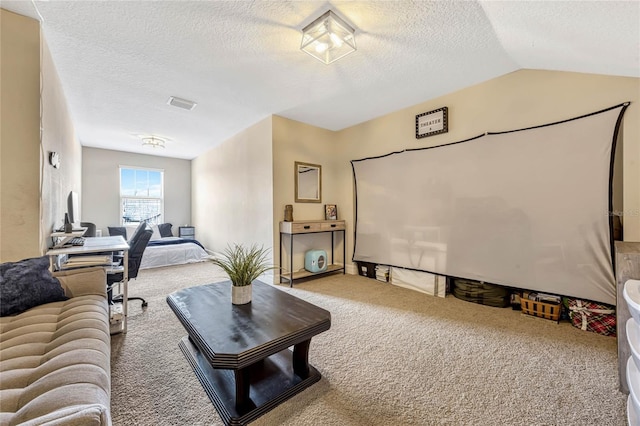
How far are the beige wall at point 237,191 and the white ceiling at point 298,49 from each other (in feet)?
2.55

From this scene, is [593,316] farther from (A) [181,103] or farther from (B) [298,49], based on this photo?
(A) [181,103]

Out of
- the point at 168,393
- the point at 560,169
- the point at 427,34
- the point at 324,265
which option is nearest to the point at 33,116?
the point at 168,393

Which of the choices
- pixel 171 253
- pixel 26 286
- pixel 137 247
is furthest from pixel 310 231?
pixel 171 253

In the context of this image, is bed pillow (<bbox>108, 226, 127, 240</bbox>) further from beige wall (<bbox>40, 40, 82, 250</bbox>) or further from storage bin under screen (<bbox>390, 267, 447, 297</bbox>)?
storage bin under screen (<bbox>390, 267, 447, 297</bbox>)

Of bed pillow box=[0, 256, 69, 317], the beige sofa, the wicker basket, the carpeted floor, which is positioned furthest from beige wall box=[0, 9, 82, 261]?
the wicker basket

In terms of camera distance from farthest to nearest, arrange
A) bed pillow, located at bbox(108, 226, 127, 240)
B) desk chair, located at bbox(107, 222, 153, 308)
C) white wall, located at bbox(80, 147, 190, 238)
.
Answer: white wall, located at bbox(80, 147, 190, 238) → bed pillow, located at bbox(108, 226, 127, 240) → desk chair, located at bbox(107, 222, 153, 308)

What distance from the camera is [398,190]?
3.63m

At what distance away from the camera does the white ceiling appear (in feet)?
5.74

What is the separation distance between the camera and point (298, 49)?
226 centimetres

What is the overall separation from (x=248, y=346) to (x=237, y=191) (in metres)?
3.85

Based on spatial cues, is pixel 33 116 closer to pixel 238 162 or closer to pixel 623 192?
pixel 238 162

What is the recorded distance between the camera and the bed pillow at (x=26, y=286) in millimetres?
1470

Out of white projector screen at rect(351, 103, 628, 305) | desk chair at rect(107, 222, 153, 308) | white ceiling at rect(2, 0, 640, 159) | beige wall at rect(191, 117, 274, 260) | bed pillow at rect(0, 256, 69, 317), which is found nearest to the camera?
bed pillow at rect(0, 256, 69, 317)

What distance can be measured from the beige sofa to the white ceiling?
2.14 metres
